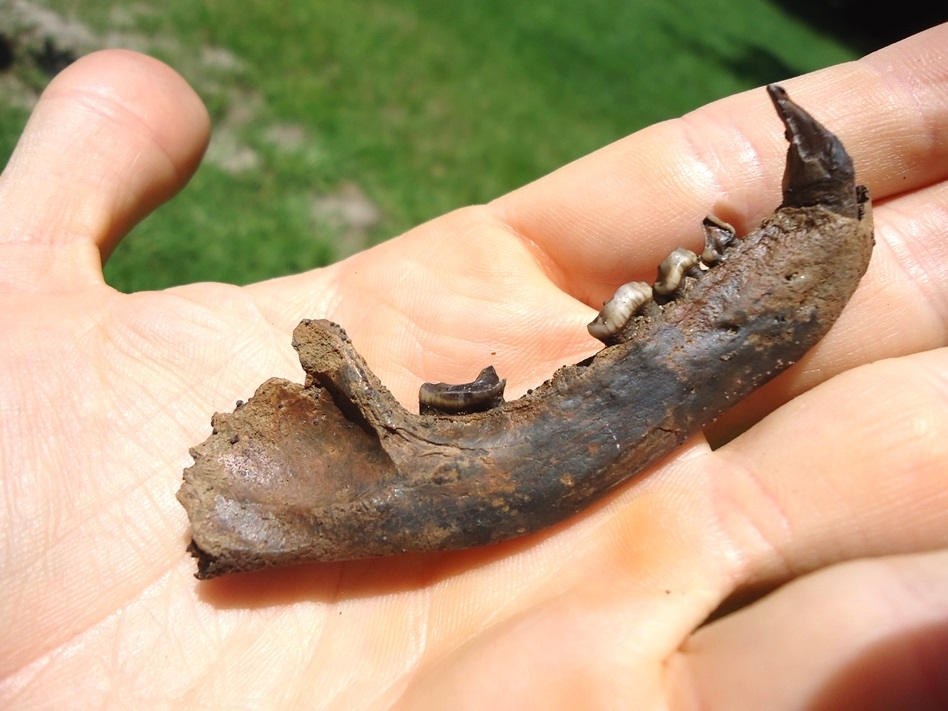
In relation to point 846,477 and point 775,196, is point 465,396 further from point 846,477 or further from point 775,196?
point 775,196

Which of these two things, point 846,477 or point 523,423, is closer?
point 846,477

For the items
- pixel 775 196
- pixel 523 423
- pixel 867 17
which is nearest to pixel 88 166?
pixel 523 423

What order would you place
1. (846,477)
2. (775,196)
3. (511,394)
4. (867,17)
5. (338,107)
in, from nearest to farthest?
(846,477) < (511,394) < (775,196) < (338,107) < (867,17)

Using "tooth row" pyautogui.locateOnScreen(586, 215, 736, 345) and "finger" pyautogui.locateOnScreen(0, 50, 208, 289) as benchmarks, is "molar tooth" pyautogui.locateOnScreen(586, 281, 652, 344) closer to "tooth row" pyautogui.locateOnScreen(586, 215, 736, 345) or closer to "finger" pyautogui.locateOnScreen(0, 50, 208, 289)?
"tooth row" pyautogui.locateOnScreen(586, 215, 736, 345)

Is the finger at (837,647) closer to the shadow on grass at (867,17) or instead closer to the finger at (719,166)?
the finger at (719,166)

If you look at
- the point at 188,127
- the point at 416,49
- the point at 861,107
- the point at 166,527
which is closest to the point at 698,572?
the point at 166,527

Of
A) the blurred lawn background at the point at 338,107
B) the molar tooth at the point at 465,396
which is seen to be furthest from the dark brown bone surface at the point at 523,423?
the blurred lawn background at the point at 338,107

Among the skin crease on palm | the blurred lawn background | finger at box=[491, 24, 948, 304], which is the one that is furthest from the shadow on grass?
the skin crease on palm
